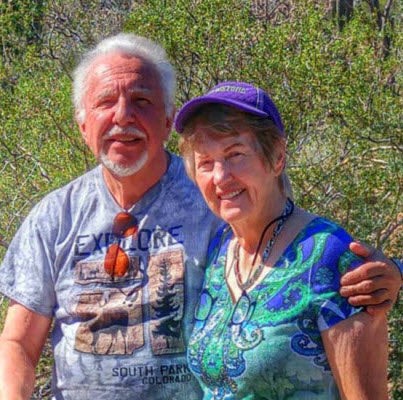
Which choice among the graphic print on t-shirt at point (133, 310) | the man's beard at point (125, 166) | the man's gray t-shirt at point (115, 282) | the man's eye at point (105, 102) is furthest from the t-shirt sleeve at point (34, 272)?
the man's eye at point (105, 102)

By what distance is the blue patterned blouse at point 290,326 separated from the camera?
2.41 m

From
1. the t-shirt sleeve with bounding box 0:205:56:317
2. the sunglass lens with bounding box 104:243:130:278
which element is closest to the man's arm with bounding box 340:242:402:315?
the sunglass lens with bounding box 104:243:130:278

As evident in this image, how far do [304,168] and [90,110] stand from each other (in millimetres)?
2003

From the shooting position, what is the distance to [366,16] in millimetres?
5855

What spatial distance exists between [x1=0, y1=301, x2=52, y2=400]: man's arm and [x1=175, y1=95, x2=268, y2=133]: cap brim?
2.92 ft

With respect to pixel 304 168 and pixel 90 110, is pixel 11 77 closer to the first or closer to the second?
pixel 304 168

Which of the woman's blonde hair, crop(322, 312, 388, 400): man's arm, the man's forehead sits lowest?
crop(322, 312, 388, 400): man's arm

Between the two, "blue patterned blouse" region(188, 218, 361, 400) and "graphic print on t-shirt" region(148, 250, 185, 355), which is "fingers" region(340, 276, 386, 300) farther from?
"graphic print on t-shirt" region(148, 250, 185, 355)

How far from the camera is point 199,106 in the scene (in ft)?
8.62

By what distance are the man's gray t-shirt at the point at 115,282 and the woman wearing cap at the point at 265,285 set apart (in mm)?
288

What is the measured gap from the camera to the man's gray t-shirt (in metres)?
3.01

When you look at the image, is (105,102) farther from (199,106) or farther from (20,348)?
(20,348)

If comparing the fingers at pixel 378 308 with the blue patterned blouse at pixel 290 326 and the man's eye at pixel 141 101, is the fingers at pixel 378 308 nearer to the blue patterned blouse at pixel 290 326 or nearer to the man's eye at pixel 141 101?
the blue patterned blouse at pixel 290 326

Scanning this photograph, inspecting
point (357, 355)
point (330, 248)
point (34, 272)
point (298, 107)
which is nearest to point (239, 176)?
point (330, 248)
